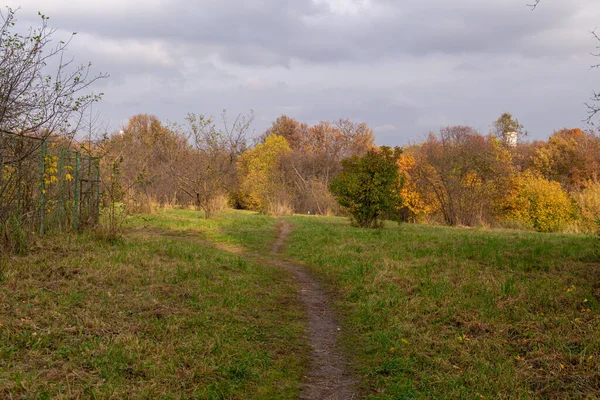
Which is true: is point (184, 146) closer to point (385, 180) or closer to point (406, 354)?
point (385, 180)

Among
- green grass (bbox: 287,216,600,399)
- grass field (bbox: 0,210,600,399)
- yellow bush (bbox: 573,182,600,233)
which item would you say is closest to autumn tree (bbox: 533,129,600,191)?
yellow bush (bbox: 573,182,600,233)

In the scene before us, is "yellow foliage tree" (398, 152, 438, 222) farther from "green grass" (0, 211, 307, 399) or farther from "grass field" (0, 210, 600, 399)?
"green grass" (0, 211, 307, 399)

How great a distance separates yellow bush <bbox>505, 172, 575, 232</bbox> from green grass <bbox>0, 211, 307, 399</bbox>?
25.2 m

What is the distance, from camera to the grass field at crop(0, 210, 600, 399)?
3996 millimetres

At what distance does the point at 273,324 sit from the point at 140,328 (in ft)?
6.17

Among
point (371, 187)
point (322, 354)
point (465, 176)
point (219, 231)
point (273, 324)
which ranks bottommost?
point (322, 354)

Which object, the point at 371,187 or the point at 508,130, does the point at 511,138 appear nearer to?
the point at 508,130

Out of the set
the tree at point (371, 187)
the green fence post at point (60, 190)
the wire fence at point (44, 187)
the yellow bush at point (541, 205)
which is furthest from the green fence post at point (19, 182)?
the yellow bush at point (541, 205)

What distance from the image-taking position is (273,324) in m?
6.16

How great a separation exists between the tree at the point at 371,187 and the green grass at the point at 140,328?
30.8 feet

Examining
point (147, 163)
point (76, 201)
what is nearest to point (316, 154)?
point (147, 163)

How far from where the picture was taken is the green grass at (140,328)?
381 centimetres

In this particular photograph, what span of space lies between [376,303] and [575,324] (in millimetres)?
2736

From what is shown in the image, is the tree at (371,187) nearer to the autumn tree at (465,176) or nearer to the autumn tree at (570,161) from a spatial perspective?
the autumn tree at (465,176)
